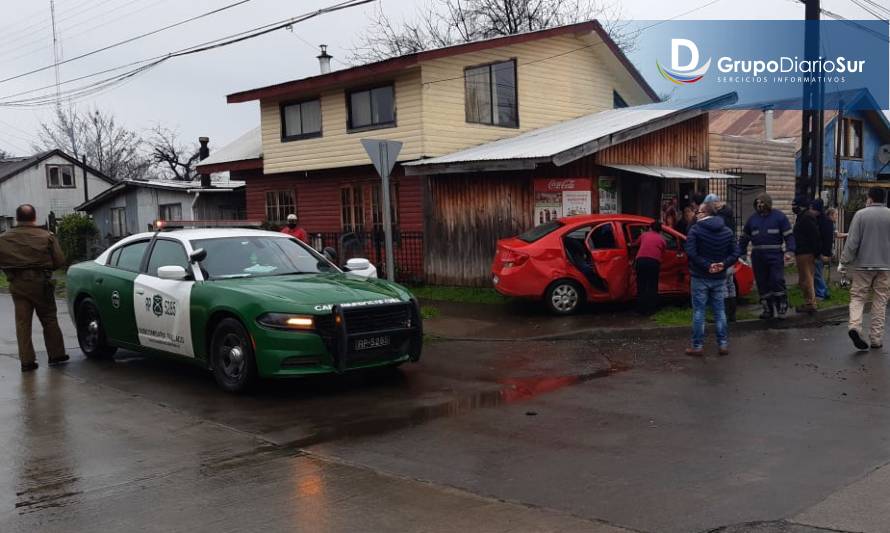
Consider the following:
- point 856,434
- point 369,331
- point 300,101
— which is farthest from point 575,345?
point 300,101

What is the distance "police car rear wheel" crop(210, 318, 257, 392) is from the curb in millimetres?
3834

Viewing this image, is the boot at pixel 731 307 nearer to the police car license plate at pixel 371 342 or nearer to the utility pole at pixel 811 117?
the utility pole at pixel 811 117

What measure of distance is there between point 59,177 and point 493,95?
1416 inches

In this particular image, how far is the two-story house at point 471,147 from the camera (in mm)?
15281

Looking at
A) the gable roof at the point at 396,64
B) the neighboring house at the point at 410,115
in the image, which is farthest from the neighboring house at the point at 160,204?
the gable roof at the point at 396,64

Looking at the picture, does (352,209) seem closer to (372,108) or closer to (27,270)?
(372,108)

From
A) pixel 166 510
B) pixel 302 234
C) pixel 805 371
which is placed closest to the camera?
pixel 166 510

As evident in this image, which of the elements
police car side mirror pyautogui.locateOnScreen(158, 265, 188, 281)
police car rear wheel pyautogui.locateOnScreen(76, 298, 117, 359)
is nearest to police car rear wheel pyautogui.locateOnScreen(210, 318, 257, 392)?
police car side mirror pyautogui.locateOnScreen(158, 265, 188, 281)

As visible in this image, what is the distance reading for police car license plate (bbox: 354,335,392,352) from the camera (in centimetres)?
752

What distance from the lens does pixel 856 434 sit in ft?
19.5

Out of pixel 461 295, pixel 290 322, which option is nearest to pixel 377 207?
pixel 461 295

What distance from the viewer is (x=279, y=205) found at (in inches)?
865

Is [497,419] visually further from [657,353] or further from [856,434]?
[657,353]

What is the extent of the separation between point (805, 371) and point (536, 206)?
7.55 m
